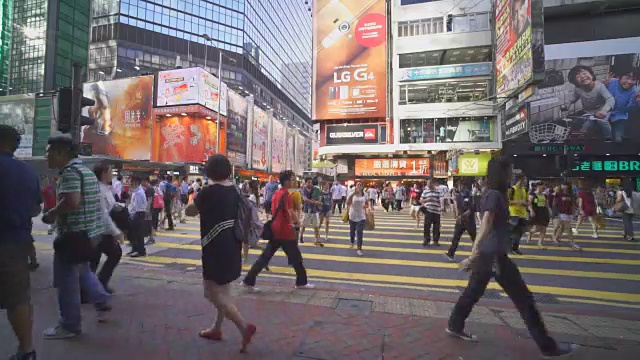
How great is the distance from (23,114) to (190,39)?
81.2 feet

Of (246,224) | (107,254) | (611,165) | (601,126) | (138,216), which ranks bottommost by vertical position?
(107,254)

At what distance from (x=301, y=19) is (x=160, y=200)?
3888 inches

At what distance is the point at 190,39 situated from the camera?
55.0 metres

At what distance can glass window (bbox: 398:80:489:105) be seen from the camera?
31672mm

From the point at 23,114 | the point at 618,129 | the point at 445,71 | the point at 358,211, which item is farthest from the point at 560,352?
the point at 23,114

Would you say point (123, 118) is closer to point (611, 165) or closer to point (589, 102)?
point (589, 102)

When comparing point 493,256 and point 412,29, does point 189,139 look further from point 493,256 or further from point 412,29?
point 493,256

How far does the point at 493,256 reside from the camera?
3.23m

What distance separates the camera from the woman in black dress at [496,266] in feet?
10.1

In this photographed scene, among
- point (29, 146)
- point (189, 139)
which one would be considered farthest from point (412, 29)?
point (29, 146)

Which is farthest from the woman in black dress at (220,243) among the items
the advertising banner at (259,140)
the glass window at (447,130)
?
the advertising banner at (259,140)

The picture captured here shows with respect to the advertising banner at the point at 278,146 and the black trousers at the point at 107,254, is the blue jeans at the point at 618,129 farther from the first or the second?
the advertising banner at the point at 278,146

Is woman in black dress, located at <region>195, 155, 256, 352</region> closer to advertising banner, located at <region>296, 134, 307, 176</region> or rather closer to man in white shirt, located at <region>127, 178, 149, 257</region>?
man in white shirt, located at <region>127, 178, 149, 257</region>

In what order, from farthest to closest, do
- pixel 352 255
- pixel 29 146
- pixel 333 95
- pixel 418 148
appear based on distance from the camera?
pixel 29 146
pixel 333 95
pixel 418 148
pixel 352 255
